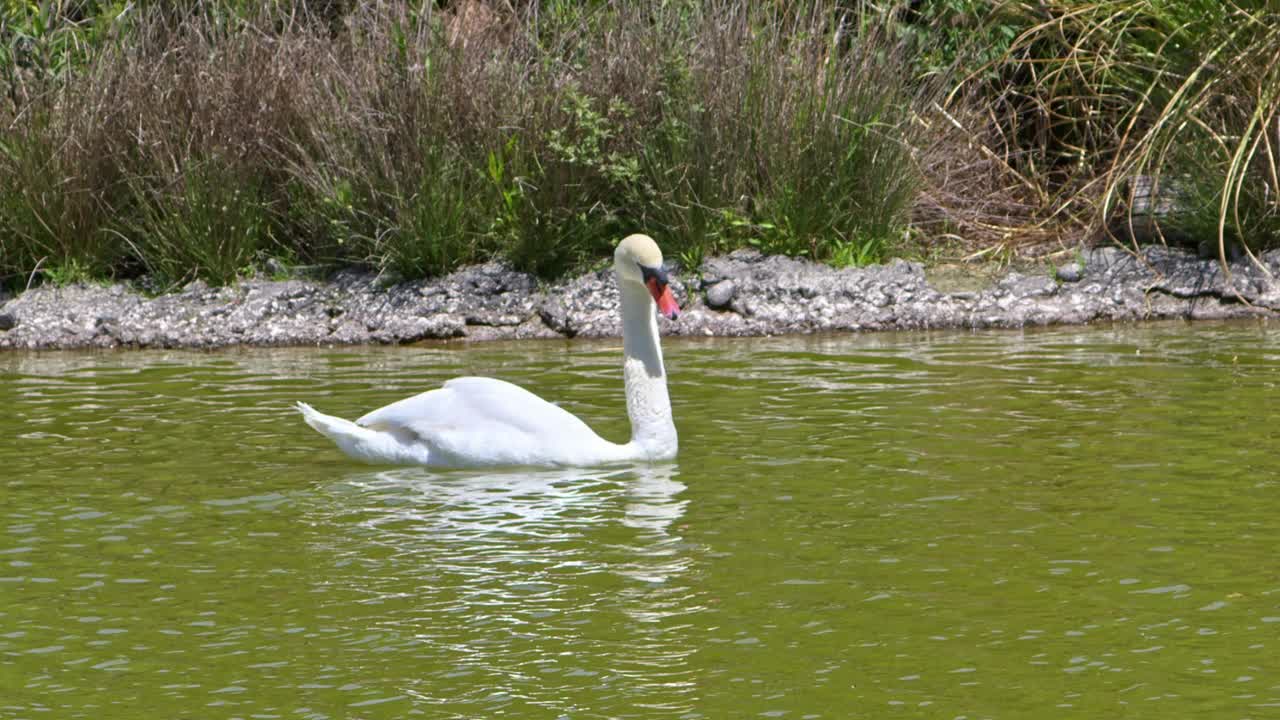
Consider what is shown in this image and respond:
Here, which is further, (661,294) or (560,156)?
(560,156)

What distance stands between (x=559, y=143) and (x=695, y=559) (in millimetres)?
6887

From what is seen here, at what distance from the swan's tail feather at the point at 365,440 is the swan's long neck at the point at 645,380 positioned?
0.87 metres

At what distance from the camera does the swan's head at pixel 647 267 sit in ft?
24.0

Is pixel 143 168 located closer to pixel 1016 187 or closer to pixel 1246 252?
pixel 1016 187

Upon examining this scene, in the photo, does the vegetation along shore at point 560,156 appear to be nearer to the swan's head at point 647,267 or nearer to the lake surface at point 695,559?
the lake surface at point 695,559

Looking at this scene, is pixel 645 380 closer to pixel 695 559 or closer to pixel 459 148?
pixel 695 559

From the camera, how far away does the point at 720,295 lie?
1212 centimetres

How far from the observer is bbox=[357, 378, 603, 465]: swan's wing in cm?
734

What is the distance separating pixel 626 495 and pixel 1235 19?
288 inches

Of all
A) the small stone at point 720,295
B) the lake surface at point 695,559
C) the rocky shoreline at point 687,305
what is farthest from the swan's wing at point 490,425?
the small stone at point 720,295

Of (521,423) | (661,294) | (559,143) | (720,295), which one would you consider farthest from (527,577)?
(559,143)

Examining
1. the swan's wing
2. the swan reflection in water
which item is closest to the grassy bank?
the swan's wing

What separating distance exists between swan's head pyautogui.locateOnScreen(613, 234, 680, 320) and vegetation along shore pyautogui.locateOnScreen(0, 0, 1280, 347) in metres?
4.39

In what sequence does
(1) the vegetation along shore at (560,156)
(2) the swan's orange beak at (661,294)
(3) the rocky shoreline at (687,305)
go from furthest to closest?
(1) the vegetation along shore at (560,156)
(3) the rocky shoreline at (687,305)
(2) the swan's orange beak at (661,294)
